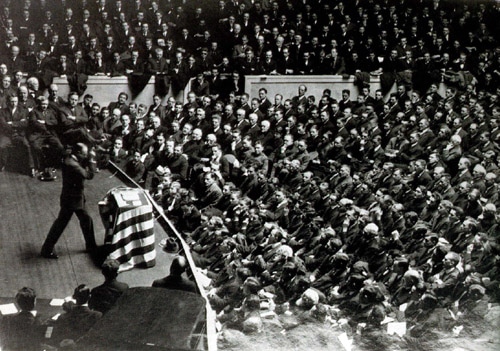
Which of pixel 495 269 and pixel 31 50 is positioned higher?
pixel 31 50

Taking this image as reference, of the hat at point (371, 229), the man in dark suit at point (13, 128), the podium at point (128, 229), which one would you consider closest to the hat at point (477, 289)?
the hat at point (371, 229)

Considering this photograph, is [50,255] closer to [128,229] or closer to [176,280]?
[128,229]

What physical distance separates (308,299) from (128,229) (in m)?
1.96

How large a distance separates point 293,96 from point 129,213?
5.27 metres

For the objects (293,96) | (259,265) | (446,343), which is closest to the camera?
(446,343)

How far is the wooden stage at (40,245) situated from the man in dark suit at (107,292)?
70 cm

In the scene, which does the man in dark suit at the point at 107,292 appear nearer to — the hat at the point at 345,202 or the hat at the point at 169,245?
the hat at the point at 169,245

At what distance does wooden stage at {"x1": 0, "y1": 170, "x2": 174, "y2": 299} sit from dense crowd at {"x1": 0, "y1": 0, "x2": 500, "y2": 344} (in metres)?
0.77

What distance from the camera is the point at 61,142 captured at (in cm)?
857

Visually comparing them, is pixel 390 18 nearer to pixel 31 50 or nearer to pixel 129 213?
pixel 31 50

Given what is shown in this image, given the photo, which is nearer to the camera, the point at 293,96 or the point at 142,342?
the point at 142,342

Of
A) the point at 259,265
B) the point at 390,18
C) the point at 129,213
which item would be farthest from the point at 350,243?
the point at 390,18

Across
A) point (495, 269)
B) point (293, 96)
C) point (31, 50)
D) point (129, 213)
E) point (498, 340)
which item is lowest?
point (498, 340)

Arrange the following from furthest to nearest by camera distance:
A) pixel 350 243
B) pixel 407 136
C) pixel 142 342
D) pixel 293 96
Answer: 1. pixel 293 96
2. pixel 407 136
3. pixel 350 243
4. pixel 142 342
